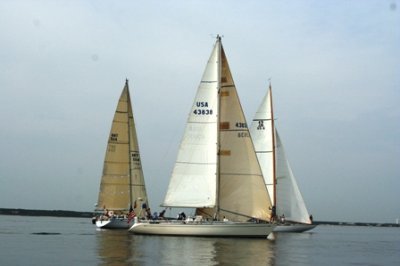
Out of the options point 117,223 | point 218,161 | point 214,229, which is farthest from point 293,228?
point 214,229

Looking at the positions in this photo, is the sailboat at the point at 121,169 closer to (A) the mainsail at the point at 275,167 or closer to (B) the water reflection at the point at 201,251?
(A) the mainsail at the point at 275,167

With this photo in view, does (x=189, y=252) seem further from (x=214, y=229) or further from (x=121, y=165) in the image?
(x=121, y=165)

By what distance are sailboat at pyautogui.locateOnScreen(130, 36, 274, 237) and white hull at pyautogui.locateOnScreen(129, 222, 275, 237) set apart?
7 cm

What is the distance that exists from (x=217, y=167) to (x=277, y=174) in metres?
19.9

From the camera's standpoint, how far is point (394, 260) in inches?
1193

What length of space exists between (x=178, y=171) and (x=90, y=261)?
1516 centimetres

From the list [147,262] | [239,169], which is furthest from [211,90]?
[147,262]

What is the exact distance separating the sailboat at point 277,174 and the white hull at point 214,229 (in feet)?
52.0

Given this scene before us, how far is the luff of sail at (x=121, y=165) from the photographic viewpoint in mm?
55156

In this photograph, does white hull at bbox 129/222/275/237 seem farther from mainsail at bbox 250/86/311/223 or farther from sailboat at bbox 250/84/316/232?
mainsail at bbox 250/86/311/223

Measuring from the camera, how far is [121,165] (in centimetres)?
5562

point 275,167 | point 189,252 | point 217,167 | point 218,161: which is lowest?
point 189,252

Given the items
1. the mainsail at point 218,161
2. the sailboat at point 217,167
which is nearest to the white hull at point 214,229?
the sailboat at point 217,167

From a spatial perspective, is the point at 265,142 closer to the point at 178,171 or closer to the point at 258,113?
the point at 258,113
